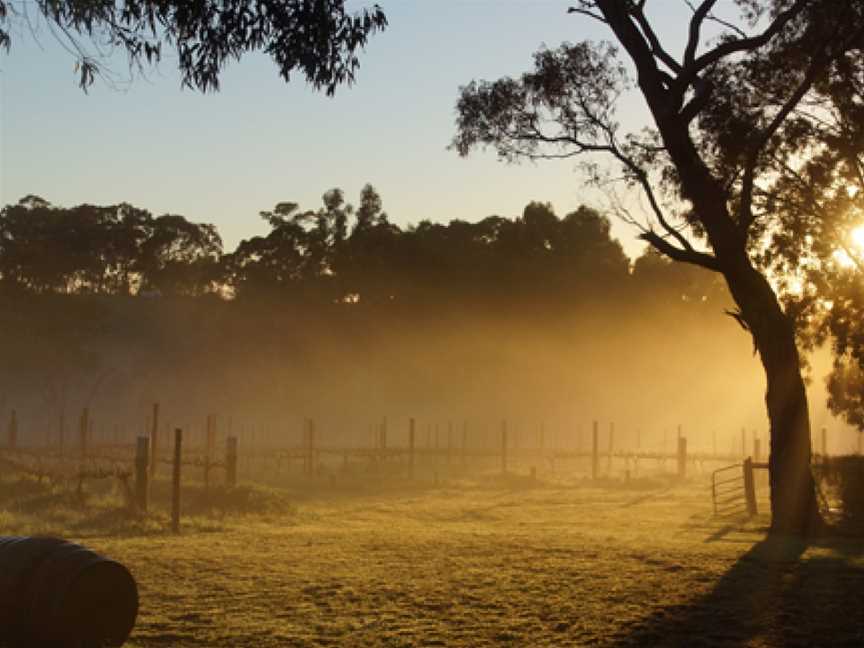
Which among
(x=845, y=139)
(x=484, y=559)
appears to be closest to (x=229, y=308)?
(x=845, y=139)

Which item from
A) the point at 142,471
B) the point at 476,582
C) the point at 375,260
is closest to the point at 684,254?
the point at 476,582

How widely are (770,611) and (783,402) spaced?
863cm

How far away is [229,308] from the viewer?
241 ft

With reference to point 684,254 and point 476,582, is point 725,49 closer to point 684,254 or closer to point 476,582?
point 684,254

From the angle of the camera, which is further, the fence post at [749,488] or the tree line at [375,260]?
the tree line at [375,260]

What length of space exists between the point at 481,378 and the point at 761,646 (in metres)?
68.4

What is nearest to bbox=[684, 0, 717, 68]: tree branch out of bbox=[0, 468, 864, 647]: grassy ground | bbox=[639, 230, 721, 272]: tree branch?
bbox=[639, 230, 721, 272]: tree branch

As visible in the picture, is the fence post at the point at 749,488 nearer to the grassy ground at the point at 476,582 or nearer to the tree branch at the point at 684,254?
the grassy ground at the point at 476,582

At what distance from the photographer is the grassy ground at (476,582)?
989 centimetres

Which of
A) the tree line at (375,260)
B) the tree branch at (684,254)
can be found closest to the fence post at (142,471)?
the tree branch at (684,254)

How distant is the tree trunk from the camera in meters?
18.5

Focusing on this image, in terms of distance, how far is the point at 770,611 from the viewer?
10.6m

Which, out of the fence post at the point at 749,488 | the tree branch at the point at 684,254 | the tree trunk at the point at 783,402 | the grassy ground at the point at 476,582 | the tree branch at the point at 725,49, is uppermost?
the tree branch at the point at 725,49

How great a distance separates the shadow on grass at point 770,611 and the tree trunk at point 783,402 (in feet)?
15.5
